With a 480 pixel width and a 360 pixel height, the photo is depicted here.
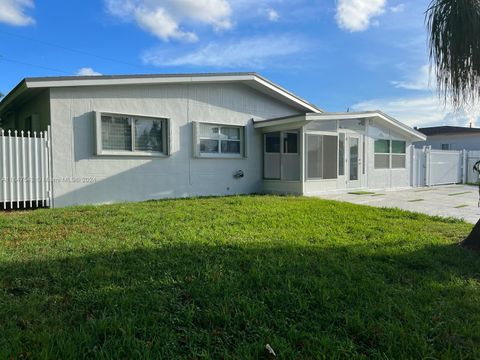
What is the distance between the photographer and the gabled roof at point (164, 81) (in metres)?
8.59

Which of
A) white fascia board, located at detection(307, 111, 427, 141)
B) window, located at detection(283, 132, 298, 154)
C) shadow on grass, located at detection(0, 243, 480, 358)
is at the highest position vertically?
white fascia board, located at detection(307, 111, 427, 141)

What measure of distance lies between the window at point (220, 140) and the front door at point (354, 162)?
4363 millimetres

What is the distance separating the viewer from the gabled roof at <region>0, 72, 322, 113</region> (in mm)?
8586

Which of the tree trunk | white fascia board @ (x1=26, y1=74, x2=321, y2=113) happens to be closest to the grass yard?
the tree trunk

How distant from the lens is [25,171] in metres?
8.34

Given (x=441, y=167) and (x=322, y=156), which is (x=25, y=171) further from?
(x=441, y=167)

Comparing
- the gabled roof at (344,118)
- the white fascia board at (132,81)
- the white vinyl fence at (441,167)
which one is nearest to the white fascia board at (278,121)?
the gabled roof at (344,118)

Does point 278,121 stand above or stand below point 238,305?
above

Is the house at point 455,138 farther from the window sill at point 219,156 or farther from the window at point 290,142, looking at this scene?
the window sill at point 219,156

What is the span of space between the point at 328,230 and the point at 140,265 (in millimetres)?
3459

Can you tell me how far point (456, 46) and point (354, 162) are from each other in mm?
9458

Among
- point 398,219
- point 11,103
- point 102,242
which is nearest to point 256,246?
point 102,242

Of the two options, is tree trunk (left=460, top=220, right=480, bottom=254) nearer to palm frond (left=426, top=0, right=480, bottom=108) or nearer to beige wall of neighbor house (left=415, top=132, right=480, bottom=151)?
palm frond (left=426, top=0, right=480, bottom=108)

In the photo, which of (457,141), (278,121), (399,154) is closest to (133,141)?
(278,121)
